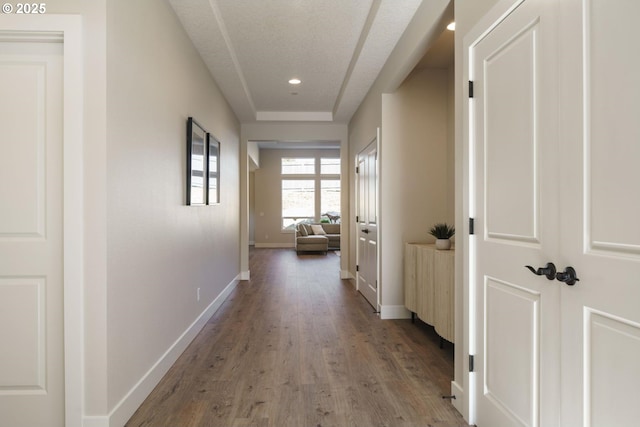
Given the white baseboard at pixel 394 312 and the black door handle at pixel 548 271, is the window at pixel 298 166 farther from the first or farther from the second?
the black door handle at pixel 548 271

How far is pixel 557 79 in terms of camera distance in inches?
54.7

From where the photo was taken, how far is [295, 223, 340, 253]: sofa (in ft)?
34.9

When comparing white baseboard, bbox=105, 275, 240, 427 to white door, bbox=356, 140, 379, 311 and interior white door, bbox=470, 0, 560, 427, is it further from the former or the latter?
white door, bbox=356, 140, 379, 311

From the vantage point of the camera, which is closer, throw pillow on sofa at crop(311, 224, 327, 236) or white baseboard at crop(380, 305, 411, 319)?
white baseboard at crop(380, 305, 411, 319)

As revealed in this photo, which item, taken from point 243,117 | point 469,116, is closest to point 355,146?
point 243,117

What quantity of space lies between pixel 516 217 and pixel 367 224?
10.9 ft

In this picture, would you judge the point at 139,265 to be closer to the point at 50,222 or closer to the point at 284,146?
the point at 50,222

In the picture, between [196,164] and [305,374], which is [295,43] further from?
[305,374]

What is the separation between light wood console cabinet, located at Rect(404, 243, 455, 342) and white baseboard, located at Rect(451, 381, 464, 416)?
73 cm

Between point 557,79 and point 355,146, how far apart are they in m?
4.57

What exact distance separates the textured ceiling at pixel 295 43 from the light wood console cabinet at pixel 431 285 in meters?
1.85

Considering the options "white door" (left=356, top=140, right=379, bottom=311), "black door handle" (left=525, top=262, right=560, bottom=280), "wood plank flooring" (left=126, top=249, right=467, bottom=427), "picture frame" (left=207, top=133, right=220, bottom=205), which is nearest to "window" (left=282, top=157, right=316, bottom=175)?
"white door" (left=356, top=140, right=379, bottom=311)

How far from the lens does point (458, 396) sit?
2.19 meters

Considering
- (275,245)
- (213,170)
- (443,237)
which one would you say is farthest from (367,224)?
(275,245)
